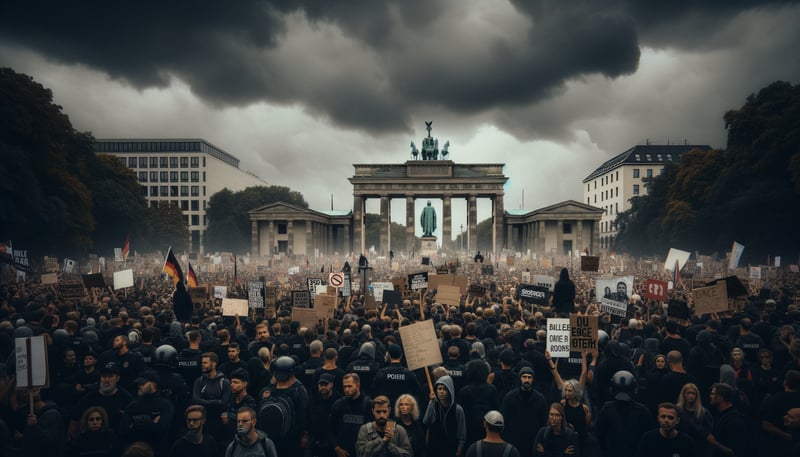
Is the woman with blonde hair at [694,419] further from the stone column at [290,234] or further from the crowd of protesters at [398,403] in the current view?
the stone column at [290,234]

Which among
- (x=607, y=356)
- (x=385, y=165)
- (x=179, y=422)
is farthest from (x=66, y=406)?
(x=385, y=165)

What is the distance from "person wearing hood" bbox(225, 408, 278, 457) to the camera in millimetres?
5695

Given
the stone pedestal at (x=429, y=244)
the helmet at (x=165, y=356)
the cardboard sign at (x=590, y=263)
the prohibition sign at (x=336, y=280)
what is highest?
the stone pedestal at (x=429, y=244)

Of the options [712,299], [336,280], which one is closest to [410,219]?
[336,280]

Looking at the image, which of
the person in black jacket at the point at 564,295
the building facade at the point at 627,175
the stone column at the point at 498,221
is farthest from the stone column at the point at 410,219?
the person in black jacket at the point at 564,295

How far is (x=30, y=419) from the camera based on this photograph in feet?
20.5

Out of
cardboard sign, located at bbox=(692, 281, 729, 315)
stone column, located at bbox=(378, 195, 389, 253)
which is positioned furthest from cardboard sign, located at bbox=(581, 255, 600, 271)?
stone column, located at bbox=(378, 195, 389, 253)

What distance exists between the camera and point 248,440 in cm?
577

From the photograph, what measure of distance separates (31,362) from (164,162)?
13594cm

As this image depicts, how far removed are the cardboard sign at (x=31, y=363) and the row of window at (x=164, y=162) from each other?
5199 inches

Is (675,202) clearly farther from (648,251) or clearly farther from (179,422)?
(179,422)

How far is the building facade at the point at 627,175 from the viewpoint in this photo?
359 feet

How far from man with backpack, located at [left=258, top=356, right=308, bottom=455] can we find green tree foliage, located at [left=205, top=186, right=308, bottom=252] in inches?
3916

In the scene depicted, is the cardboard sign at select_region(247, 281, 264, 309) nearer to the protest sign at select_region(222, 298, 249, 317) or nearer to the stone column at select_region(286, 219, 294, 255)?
the protest sign at select_region(222, 298, 249, 317)
